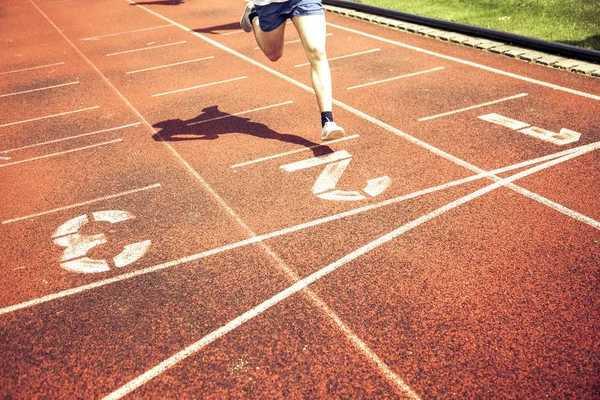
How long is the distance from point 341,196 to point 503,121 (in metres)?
2.54

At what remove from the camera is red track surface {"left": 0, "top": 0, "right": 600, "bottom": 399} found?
3.11 m

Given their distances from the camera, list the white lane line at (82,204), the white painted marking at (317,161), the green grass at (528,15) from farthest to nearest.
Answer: the green grass at (528,15) → the white painted marking at (317,161) → the white lane line at (82,204)

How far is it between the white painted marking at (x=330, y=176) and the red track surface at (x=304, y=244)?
0.07 meters

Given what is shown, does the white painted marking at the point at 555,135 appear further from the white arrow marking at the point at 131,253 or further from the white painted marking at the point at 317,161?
A: the white arrow marking at the point at 131,253

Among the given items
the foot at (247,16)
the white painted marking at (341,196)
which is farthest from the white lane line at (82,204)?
the foot at (247,16)

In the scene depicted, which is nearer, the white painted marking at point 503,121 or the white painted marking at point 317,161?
the white painted marking at point 317,161

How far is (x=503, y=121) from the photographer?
6.30 metres

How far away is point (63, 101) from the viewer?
327 inches

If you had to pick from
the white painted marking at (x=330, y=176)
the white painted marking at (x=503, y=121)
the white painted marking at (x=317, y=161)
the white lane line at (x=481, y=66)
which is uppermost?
the white lane line at (x=481, y=66)

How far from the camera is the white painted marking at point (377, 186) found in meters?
4.94

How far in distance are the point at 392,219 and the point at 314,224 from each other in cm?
63

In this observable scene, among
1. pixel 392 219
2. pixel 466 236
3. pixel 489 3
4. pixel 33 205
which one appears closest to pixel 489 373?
pixel 466 236

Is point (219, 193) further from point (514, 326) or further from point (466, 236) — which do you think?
→ point (514, 326)

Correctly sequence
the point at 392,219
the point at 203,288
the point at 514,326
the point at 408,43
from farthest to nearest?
the point at 408,43
the point at 392,219
the point at 203,288
the point at 514,326
